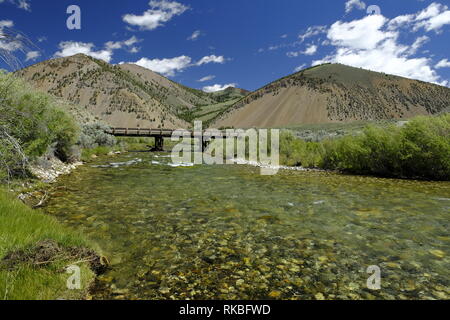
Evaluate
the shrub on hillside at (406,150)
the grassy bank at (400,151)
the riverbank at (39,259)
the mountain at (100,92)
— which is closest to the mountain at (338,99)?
the mountain at (100,92)

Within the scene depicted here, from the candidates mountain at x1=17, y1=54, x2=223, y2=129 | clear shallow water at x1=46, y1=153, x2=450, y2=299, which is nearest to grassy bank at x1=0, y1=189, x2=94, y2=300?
clear shallow water at x1=46, y1=153, x2=450, y2=299

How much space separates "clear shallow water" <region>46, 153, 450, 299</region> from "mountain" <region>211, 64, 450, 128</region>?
91981 mm

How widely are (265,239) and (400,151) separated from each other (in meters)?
11.5

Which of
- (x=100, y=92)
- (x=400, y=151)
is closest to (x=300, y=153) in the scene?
(x=400, y=151)

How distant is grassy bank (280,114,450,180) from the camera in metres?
12.9

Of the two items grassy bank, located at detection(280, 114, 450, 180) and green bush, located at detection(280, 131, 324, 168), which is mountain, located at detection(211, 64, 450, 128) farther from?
grassy bank, located at detection(280, 114, 450, 180)

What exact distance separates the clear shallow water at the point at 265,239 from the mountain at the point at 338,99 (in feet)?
302

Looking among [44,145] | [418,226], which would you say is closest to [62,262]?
[418,226]

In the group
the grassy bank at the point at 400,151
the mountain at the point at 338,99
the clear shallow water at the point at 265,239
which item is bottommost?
the clear shallow water at the point at 265,239

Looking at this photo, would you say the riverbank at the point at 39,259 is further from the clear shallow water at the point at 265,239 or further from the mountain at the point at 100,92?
the mountain at the point at 100,92

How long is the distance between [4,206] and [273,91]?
124838 millimetres

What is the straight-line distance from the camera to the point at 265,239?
5844 millimetres

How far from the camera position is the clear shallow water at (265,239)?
3.99 metres
